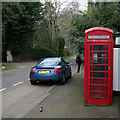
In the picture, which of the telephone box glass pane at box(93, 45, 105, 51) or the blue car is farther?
the blue car

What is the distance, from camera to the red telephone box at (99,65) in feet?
18.0

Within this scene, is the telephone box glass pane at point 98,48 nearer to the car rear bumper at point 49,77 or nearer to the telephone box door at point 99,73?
the telephone box door at point 99,73

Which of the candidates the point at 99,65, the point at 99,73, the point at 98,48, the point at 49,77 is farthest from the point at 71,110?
the point at 49,77

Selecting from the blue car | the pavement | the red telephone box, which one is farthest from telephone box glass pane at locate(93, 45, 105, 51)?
the blue car

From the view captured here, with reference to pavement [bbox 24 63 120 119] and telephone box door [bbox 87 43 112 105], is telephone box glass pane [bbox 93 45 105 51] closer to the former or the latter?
telephone box door [bbox 87 43 112 105]

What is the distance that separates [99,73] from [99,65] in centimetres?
26

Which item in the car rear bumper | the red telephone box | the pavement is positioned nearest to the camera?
the pavement

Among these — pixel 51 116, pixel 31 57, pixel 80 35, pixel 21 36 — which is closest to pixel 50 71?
pixel 80 35

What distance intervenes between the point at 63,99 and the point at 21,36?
1114 inches

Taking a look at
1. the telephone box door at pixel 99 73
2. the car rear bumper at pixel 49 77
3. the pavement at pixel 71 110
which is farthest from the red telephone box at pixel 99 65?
the car rear bumper at pixel 49 77

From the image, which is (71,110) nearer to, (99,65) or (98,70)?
(98,70)

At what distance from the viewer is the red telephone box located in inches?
216

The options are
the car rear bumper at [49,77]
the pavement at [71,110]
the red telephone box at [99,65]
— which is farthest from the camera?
the car rear bumper at [49,77]

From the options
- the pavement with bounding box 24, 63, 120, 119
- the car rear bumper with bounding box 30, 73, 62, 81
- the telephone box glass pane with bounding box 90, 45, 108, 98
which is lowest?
the pavement with bounding box 24, 63, 120, 119
